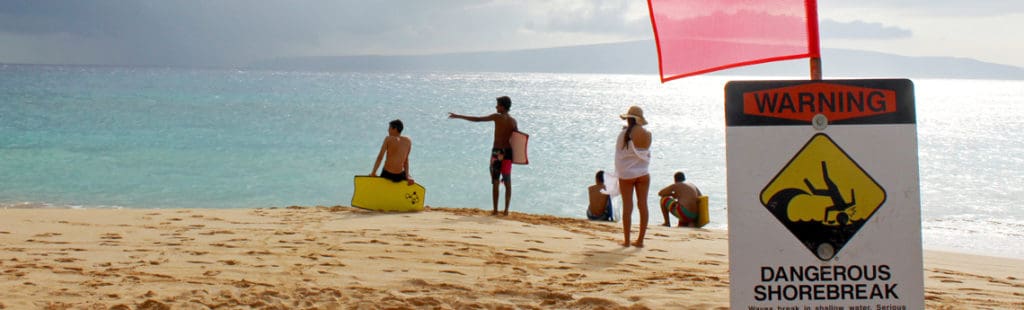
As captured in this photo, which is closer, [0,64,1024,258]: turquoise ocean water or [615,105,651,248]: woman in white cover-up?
[615,105,651,248]: woman in white cover-up

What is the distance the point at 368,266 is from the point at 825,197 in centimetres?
413

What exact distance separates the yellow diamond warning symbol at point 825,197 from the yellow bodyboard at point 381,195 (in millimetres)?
7739

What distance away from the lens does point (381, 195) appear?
9.97 m

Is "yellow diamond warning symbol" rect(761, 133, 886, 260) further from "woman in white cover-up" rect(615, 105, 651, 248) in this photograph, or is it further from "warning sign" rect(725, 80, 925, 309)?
"woman in white cover-up" rect(615, 105, 651, 248)

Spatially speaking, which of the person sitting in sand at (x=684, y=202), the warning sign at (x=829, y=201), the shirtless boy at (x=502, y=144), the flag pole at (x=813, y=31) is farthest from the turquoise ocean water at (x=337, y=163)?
the warning sign at (x=829, y=201)

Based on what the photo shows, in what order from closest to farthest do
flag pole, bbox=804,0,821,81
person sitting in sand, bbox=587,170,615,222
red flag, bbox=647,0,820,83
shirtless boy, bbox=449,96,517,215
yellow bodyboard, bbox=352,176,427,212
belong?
flag pole, bbox=804,0,821,81
red flag, bbox=647,0,820,83
shirtless boy, bbox=449,96,517,215
yellow bodyboard, bbox=352,176,427,212
person sitting in sand, bbox=587,170,615,222

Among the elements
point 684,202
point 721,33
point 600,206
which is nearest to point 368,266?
point 721,33

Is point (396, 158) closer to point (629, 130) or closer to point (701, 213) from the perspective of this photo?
point (629, 130)

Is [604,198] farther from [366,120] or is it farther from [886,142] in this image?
[366,120]

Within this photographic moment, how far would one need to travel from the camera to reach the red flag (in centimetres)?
337

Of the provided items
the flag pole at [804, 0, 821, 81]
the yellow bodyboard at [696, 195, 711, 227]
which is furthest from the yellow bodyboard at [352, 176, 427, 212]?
the flag pole at [804, 0, 821, 81]

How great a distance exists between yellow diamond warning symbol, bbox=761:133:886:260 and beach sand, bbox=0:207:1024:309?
2.42 m

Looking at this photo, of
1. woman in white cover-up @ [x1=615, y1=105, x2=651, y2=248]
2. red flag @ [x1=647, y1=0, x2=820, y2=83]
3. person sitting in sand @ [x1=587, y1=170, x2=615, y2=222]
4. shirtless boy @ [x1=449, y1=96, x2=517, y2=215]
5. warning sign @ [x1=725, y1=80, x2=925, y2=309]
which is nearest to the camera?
warning sign @ [x1=725, y1=80, x2=925, y2=309]

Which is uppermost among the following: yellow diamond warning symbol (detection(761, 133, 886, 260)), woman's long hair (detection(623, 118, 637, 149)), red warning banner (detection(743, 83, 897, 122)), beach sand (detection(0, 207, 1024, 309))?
woman's long hair (detection(623, 118, 637, 149))
